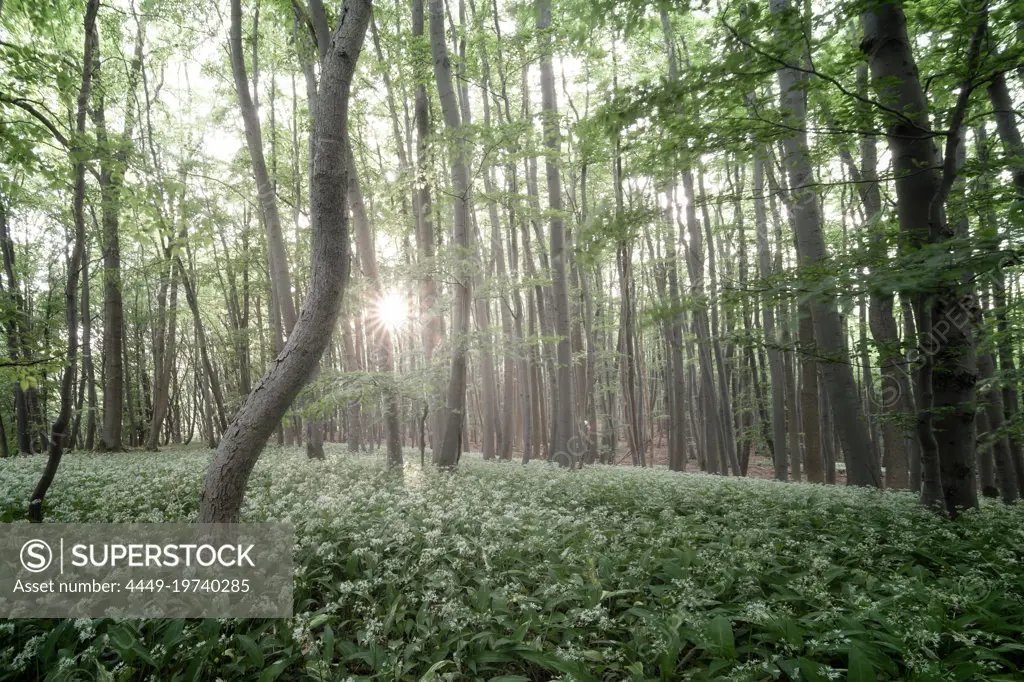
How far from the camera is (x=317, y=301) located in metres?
4.11

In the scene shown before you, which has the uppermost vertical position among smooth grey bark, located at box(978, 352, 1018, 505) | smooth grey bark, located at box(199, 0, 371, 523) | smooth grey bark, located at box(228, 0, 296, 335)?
smooth grey bark, located at box(228, 0, 296, 335)

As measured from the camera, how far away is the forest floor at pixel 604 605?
8.50 ft

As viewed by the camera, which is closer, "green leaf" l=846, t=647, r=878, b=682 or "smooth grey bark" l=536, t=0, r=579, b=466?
"green leaf" l=846, t=647, r=878, b=682

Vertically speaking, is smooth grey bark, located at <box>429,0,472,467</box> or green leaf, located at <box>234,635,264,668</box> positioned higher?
smooth grey bark, located at <box>429,0,472,467</box>

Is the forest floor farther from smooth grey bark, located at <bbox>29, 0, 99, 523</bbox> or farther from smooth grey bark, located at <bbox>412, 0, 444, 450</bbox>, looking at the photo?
smooth grey bark, located at <bbox>412, 0, 444, 450</bbox>

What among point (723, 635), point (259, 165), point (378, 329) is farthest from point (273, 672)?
point (259, 165)

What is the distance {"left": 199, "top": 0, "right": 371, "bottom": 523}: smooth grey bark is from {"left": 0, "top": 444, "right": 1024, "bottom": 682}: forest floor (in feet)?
3.02

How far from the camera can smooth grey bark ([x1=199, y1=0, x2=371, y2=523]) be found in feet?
13.0

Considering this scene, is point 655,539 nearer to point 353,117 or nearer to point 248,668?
point 248,668

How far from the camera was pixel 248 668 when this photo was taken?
9.55 feet

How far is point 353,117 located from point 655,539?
52.2 ft
